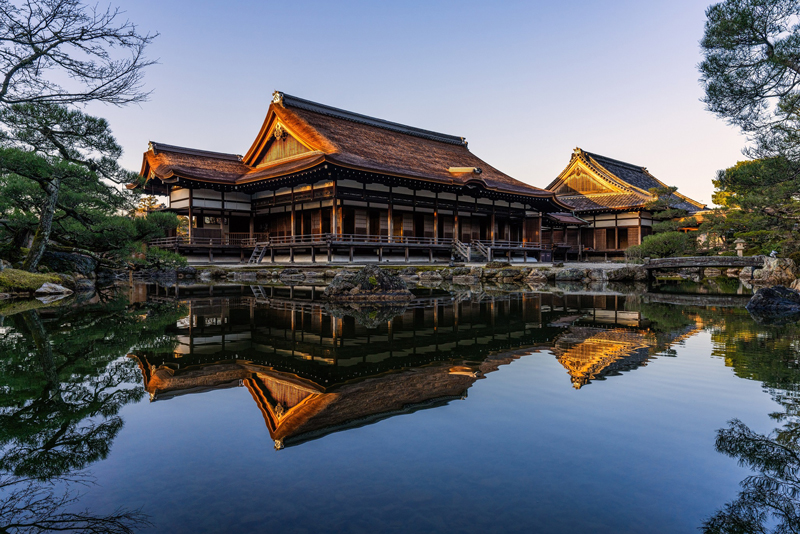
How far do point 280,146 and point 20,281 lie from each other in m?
19.4

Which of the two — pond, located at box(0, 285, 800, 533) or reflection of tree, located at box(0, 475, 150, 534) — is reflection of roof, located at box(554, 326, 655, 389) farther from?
reflection of tree, located at box(0, 475, 150, 534)

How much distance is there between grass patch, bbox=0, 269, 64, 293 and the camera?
13781mm

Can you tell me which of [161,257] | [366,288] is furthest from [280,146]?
[366,288]

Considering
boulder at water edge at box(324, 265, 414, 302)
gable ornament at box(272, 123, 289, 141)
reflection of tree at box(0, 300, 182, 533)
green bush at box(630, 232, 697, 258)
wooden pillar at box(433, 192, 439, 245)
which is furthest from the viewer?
gable ornament at box(272, 123, 289, 141)

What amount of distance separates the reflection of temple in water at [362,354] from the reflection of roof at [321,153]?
1630cm

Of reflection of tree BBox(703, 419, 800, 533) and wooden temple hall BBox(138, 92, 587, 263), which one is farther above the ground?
Result: wooden temple hall BBox(138, 92, 587, 263)

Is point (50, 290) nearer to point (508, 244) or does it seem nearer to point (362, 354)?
point (362, 354)

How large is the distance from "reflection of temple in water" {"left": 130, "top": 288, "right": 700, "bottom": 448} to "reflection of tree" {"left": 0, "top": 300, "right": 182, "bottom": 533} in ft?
1.55

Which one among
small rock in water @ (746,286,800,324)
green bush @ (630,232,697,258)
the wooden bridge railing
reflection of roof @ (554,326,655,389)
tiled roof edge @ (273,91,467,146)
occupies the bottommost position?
reflection of roof @ (554,326,655,389)

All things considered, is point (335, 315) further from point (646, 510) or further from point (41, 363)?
point (646, 510)

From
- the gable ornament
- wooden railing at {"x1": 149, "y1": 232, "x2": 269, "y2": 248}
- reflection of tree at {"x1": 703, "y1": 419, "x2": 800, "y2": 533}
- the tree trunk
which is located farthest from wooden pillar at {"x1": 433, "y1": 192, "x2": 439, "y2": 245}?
reflection of tree at {"x1": 703, "y1": 419, "x2": 800, "y2": 533}

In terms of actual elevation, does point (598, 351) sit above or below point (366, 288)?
below

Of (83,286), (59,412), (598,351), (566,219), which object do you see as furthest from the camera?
(566,219)

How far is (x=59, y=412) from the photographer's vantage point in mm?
4074
